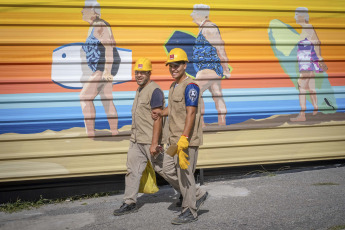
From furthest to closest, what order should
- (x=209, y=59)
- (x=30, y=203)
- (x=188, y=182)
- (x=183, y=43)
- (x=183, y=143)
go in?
1. (x=209, y=59)
2. (x=183, y=43)
3. (x=30, y=203)
4. (x=188, y=182)
5. (x=183, y=143)

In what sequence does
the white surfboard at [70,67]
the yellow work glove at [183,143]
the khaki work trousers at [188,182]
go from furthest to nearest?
the white surfboard at [70,67] → the khaki work trousers at [188,182] → the yellow work glove at [183,143]

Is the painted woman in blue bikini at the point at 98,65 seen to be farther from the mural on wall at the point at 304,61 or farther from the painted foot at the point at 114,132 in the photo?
the mural on wall at the point at 304,61

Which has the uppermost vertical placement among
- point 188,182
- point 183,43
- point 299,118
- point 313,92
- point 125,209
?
point 183,43

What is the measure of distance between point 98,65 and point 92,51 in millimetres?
203

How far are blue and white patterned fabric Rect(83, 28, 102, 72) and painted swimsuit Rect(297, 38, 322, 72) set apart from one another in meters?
2.96

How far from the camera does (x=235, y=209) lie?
175 inches

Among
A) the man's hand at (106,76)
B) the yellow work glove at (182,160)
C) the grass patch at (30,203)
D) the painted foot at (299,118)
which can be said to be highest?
the man's hand at (106,76)

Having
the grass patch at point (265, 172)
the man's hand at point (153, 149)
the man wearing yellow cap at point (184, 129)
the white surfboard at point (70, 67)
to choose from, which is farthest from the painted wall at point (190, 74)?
the man wearing yellow cap at point (184, 129)

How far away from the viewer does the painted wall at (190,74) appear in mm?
5148

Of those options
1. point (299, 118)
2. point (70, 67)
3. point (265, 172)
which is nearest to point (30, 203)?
point (70, 67)

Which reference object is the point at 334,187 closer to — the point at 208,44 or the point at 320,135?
the point at 320,135

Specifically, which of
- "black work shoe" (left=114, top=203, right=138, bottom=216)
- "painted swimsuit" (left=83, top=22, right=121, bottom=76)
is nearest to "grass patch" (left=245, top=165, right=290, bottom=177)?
"black work shoe" (left=114, top=203, right=138, bottom=216)

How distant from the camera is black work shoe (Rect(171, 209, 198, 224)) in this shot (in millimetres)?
4070

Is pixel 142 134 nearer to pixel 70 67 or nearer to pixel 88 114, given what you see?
pixel 88 114
